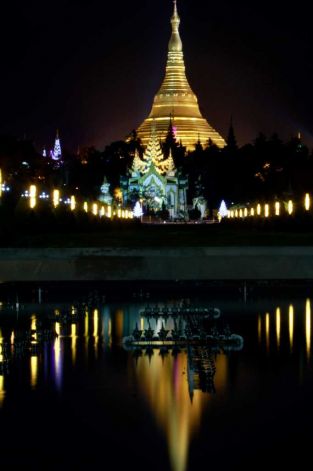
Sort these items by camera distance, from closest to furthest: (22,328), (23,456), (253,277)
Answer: (23,456), (22,328), (253,277)

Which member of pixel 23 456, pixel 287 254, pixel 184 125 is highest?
pixel 184 125

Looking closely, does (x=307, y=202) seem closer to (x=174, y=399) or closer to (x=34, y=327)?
(x=34, y=327)

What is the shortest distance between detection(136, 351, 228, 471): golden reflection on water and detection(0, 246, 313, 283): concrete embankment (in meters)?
18.1

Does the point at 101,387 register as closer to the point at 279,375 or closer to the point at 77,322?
the point at 279,375

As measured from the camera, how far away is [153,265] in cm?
5431

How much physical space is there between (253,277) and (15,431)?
2687cm

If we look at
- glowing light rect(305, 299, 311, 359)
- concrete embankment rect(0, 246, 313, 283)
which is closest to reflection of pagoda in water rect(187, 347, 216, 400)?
glowing light rect(305, 299, 311, 359)

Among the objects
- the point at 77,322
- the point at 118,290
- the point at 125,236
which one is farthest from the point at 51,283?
the point at 125,236

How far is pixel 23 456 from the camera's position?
25.6m

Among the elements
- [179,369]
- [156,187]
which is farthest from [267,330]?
[156,187]

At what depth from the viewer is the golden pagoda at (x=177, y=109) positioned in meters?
149

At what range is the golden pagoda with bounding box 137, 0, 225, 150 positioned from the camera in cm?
14912

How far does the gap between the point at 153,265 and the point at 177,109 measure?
101 metres

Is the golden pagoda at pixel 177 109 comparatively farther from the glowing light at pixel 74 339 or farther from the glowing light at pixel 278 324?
the glowing light at pixel 74 339
